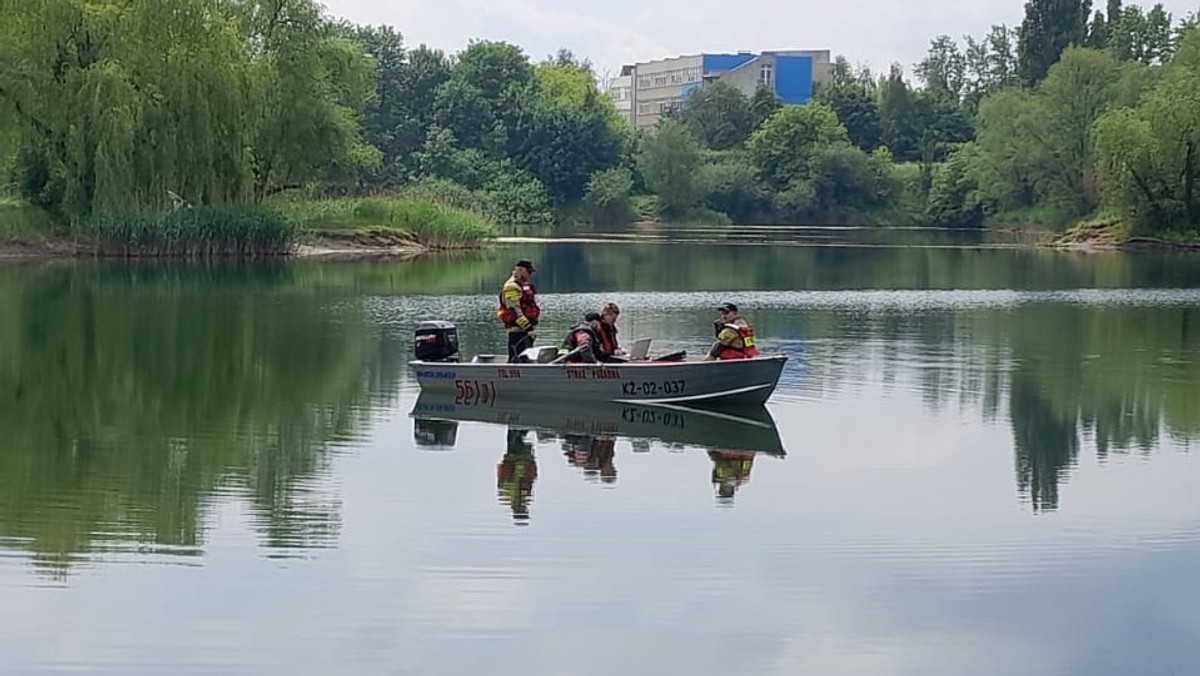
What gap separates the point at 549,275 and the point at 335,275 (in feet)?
22.3

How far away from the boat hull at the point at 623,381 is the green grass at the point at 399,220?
4106cm

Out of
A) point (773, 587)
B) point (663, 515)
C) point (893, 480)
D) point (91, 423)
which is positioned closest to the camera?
point (773, 587)

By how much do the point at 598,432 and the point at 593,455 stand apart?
5.46ft

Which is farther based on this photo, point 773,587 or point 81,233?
point 81,233

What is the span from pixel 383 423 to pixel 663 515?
6.67 m

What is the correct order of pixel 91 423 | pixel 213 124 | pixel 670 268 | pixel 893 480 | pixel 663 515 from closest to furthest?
pixel 663 515 < pixel 893 480 < pixel 91 423 < pixel 213 124 < pixel 670 268

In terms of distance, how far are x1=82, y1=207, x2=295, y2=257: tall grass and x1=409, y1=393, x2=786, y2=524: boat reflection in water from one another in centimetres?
3243

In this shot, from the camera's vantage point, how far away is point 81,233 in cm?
5356

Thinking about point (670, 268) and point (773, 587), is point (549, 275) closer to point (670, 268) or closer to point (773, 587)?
point (670, 268)

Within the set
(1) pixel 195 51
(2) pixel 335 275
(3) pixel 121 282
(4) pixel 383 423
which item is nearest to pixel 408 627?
(4) pixel 383 423

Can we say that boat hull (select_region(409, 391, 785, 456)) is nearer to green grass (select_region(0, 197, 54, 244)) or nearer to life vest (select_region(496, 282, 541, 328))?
life vest (select_region(496, 282, 541, 328))

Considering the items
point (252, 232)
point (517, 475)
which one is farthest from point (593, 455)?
point (252, 232)

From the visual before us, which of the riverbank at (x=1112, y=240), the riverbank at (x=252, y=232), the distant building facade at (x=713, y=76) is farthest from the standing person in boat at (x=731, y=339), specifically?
the distant building facade at (x=713, y=76)

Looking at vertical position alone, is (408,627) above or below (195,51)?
below
